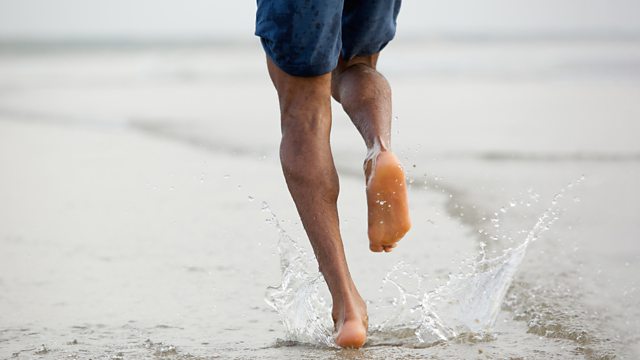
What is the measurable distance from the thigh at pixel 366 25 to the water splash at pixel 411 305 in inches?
19.4

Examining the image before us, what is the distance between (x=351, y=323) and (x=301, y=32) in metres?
0.57

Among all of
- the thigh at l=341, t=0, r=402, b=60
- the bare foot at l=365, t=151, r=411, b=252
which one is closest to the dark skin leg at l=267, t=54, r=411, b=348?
the bare foot at l=365, t=151, r=411, b=252

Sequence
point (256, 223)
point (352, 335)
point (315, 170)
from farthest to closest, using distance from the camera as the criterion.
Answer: point (256, 223) < point (315, 170) < point (352, 335)

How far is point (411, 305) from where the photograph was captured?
242 centimetres

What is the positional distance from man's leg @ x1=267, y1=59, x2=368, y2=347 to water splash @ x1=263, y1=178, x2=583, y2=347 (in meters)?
0.11

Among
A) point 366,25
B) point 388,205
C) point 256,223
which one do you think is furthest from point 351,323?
point 256,223

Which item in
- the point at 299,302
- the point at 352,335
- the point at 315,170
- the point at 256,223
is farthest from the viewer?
the point at 256,223

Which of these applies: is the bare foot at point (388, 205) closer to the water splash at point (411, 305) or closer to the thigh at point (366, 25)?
the water splash at point (411, 305)

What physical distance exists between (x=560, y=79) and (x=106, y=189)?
18.6 feet

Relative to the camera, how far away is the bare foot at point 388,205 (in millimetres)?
2129

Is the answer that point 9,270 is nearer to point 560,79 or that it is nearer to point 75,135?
point 75,135

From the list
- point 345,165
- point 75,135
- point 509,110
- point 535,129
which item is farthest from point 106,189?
point 509,110

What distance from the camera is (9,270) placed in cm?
278

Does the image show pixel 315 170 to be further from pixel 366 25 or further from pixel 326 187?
pixel 366 25
